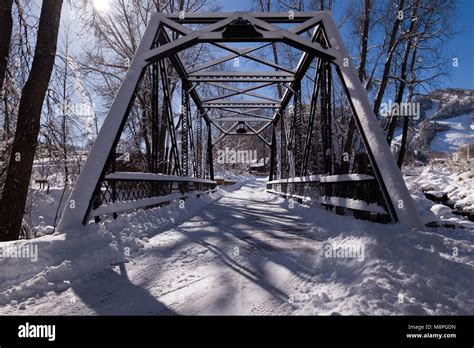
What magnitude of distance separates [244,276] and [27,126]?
14.7 feet

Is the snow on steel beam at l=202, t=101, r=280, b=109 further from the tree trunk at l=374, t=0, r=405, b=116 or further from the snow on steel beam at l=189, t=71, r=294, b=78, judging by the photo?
the tree trunk at l=374, t=0, r=405, b=116

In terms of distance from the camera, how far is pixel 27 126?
480cm

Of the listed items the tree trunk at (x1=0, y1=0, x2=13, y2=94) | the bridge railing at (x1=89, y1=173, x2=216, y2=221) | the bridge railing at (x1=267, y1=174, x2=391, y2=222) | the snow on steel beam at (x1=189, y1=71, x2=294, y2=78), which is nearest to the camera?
the bridge railing at (x1=267, y1=174, x2=391, y2=222)

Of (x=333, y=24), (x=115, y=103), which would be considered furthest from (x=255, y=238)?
(x=333, y=24)

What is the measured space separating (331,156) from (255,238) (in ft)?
11.1

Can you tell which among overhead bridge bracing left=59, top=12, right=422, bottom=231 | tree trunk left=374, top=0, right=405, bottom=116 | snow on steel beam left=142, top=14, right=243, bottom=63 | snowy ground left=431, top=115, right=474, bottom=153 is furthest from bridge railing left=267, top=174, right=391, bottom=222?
snowy ground left=431, top=115, right=474, bottom=153

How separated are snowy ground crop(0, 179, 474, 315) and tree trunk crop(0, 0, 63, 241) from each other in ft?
5.98

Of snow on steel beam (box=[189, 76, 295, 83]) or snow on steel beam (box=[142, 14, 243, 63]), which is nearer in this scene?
snow on steel beam (box=[142, 14, 243, 63])

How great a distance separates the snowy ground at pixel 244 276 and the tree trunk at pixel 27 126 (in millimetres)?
1821

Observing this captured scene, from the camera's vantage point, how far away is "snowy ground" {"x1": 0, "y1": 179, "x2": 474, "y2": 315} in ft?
6.66

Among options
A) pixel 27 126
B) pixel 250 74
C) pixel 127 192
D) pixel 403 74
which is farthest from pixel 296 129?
pixel 27 126

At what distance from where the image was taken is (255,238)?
14.9 ft

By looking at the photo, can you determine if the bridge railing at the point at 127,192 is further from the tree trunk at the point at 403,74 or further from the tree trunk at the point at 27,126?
the tree trunk at the point at 403,74
